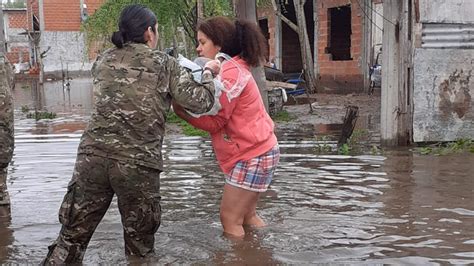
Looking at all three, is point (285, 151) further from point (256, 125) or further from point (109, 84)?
point (109, 84)

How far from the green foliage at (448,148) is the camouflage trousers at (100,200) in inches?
231

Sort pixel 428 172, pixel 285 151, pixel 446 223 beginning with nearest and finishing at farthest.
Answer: pixel 446 223 < pixel 428 172 < pixel 285 151

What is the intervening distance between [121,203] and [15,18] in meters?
51.1

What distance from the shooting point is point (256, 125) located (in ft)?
15.4

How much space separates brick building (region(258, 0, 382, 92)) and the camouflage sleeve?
13972 millimetres

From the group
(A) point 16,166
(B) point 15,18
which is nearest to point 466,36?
(A) point 16,166

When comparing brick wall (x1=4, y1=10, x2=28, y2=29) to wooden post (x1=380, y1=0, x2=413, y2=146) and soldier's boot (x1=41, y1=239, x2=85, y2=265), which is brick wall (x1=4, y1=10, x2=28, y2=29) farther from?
soldier's boot (x1=41, y1=239, x2=85, y2=265)

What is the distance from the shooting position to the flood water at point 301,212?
188 inches

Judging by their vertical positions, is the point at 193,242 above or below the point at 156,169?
below

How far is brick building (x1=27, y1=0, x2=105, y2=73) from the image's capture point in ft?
142

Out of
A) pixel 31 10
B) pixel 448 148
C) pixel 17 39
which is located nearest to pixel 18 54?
pixel 17 39

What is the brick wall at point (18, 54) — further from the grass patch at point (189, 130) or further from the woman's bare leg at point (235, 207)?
the woman's bare leg at point (235, 207)

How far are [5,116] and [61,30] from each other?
1565 inches

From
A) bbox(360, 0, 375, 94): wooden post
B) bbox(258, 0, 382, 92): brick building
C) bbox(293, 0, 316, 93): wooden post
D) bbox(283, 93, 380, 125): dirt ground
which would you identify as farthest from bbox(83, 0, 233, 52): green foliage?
bbox(360, 0, 375, 94): wooden post
